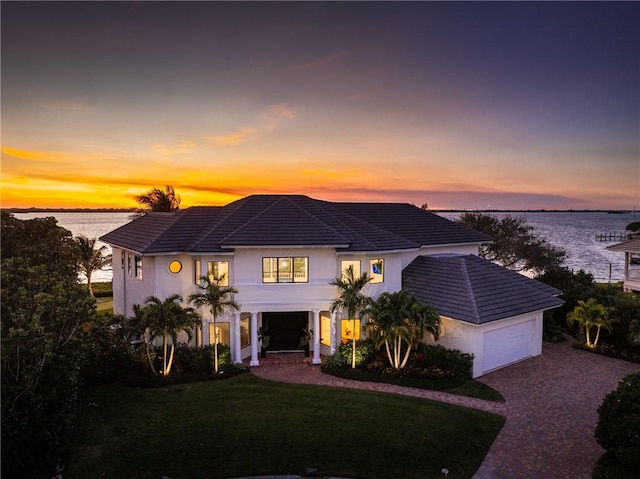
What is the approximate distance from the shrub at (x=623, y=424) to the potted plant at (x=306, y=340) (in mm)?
13321

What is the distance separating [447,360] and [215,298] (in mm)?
11005

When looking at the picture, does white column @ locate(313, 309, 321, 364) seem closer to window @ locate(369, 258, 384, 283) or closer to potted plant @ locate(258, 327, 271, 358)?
potted plant @ locate(258, 327, 271, 358)

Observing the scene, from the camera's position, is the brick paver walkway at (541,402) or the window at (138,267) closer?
the brick paver walkway at (541,402)

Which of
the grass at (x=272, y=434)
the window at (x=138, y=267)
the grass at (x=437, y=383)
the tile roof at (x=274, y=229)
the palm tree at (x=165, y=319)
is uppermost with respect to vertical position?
the tile roof at (x=274, y=229)

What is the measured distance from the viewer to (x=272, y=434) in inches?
496

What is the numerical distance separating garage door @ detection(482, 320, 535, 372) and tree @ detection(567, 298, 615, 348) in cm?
324

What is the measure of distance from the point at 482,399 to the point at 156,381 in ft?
44.3

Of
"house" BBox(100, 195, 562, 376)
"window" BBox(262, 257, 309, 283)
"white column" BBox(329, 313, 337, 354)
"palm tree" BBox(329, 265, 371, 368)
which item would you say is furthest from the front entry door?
"palm tree" BBox(329, 265, 371, 368)

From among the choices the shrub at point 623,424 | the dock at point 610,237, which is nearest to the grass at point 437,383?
the shrub at point 623,424

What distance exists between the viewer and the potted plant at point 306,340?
70.0ft

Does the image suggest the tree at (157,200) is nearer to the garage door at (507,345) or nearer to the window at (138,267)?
the window at (138,267)

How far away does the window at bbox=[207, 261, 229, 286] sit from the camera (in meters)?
20.4

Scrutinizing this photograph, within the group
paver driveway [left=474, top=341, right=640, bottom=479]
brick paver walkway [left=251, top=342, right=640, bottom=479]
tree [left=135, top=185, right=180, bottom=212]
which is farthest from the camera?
tree [left=135, top=185, right=180, bottom=212]

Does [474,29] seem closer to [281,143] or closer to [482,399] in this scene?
[281,143]
